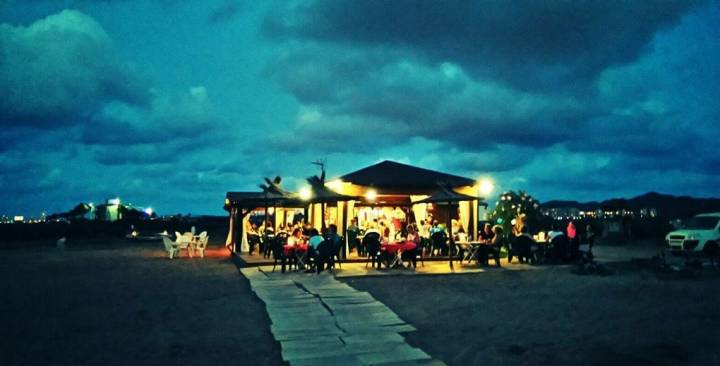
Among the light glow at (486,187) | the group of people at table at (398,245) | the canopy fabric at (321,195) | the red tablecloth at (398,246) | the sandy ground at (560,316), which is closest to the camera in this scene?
the sandy ground at (560,316)

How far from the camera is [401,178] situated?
17078 millimetres

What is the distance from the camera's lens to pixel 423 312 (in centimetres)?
737

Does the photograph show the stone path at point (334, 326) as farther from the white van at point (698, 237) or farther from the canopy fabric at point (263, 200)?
the white van at point (698, 237)

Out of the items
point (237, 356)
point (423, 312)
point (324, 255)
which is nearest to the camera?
point (237, 356)

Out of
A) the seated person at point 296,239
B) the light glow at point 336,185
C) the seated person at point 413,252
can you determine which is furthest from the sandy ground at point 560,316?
the light glow at point 336,185

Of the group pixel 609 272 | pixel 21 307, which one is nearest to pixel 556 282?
pixel 609 272

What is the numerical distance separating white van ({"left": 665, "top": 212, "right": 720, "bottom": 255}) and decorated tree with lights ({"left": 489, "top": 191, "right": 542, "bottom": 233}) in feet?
14.2

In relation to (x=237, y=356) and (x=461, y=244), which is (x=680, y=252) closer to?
(x=461, y=244)

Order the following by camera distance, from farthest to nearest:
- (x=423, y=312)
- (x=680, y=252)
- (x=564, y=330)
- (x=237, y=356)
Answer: (x=680, y=252) → (x=423, y=312) → (x=564, y=330) → (x=237, y=356)

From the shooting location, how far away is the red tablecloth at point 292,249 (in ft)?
40.3

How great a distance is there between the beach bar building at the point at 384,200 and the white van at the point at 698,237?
A: 607 centimetres

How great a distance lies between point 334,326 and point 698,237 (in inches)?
528

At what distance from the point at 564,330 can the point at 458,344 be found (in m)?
1.57

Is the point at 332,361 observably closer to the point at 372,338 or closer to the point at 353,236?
the point at 372,338
